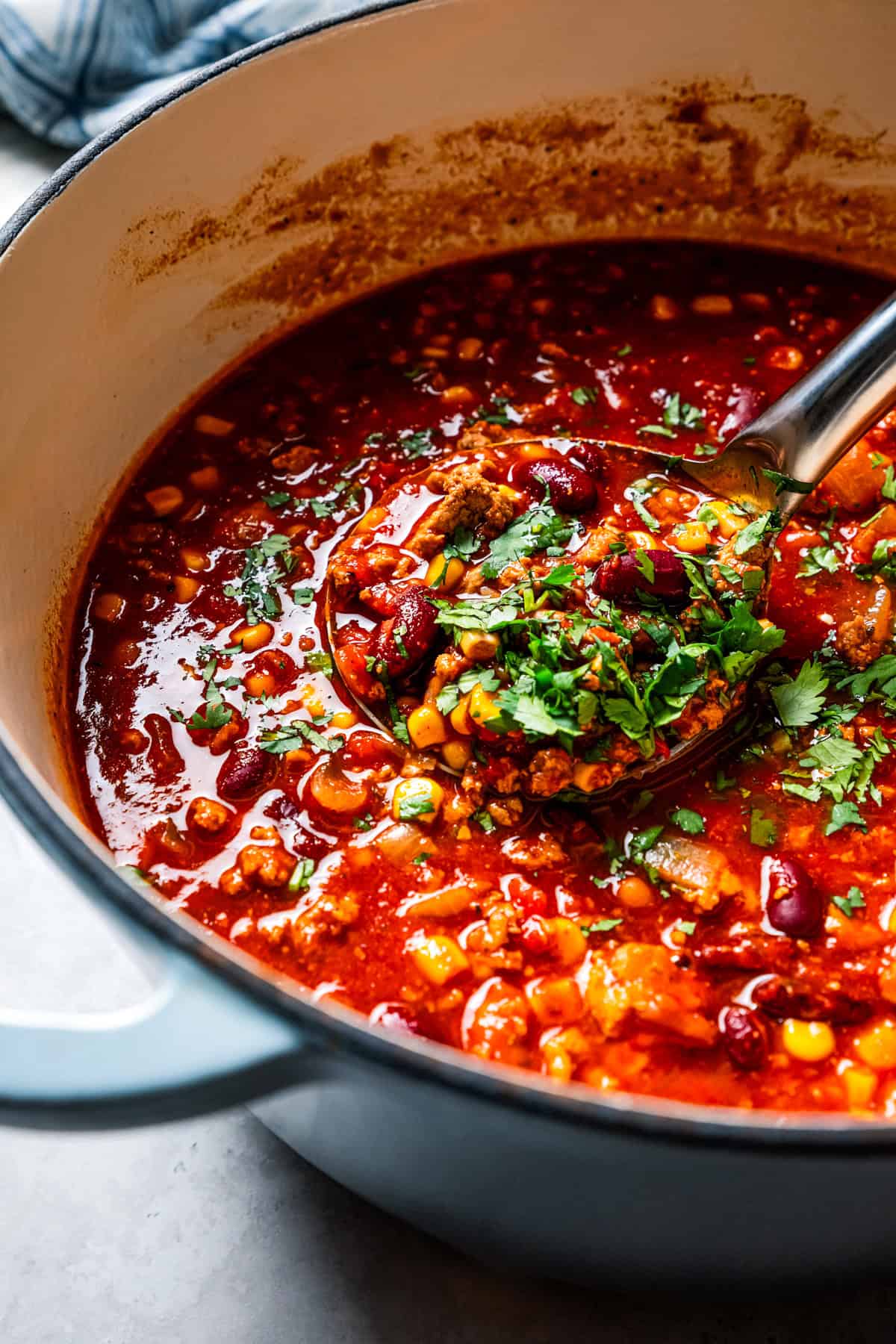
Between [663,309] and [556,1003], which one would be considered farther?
[663,309]

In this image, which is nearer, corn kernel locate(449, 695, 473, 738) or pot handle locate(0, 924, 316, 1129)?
pot handle locate(0, 924, 316, 1129)

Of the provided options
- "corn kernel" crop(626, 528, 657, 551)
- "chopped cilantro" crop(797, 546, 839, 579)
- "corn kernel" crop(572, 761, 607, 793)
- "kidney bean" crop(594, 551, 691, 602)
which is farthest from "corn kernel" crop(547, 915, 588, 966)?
"chopped cilantro" crop(797, 546, 839, 579)

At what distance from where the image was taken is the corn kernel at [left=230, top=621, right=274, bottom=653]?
2801mm

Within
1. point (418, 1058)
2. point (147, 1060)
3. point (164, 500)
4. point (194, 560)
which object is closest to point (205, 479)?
point (164, 500)

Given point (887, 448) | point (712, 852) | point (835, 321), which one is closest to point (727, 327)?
point (835, 321)

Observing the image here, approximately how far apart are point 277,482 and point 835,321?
64.3 inches

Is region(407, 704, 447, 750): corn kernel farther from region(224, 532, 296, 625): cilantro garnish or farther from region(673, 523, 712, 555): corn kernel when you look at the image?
region(673, 523, 712, 555): corn kernel

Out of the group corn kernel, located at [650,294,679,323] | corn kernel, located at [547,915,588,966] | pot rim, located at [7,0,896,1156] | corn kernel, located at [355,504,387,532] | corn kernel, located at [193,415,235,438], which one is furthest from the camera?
corn kernel, located at [650,294,679,323]

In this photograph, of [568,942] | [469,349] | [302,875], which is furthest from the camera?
[469,349]

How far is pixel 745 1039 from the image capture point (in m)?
2.29

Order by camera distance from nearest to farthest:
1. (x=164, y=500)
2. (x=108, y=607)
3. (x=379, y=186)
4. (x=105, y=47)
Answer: (x=108, y=607) < (x=164, y=500) < (x=379, y=186) < (x=105, y=47)

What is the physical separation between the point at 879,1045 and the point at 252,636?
1508 millimetres

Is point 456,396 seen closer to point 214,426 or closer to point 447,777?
point 214,426

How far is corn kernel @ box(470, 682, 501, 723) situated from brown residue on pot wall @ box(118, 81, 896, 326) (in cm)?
149
